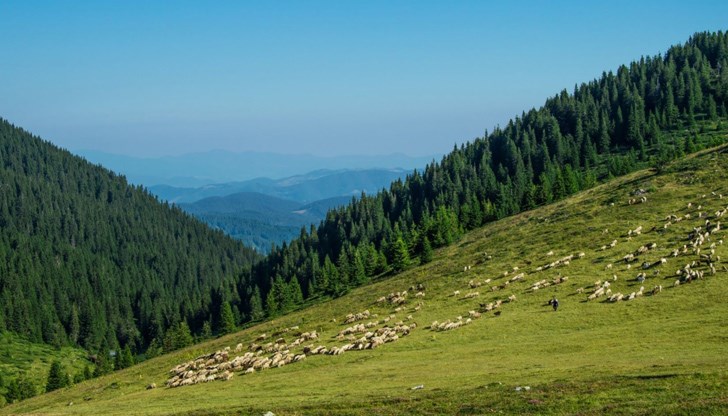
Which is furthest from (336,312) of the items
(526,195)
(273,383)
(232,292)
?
(232,292)

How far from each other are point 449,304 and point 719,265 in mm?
26209

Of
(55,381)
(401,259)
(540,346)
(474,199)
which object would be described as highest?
(474,199)

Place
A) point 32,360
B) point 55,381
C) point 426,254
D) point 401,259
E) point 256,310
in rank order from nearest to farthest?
point 55,381 < point 426,254 < point 401,259 < point 32,360 < point 256,310

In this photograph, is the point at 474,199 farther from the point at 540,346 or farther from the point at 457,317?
the point at 540,346

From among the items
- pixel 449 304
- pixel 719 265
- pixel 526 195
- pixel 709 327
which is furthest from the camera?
pixel 526 195

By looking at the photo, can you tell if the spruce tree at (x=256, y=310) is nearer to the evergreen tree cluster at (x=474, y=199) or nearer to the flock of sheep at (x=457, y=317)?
the evergreen tree cluster at (x=474, y=199)

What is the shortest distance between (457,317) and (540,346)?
16916mm

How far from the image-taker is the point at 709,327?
40781 millimetres

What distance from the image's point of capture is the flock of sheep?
56.3m

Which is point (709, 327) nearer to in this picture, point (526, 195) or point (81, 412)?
point (81, 412)

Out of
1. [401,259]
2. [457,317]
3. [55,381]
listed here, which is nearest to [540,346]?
[457,317]

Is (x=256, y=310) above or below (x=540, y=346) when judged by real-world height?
below

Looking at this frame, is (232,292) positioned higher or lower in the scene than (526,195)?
lower

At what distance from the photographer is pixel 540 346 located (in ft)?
147
